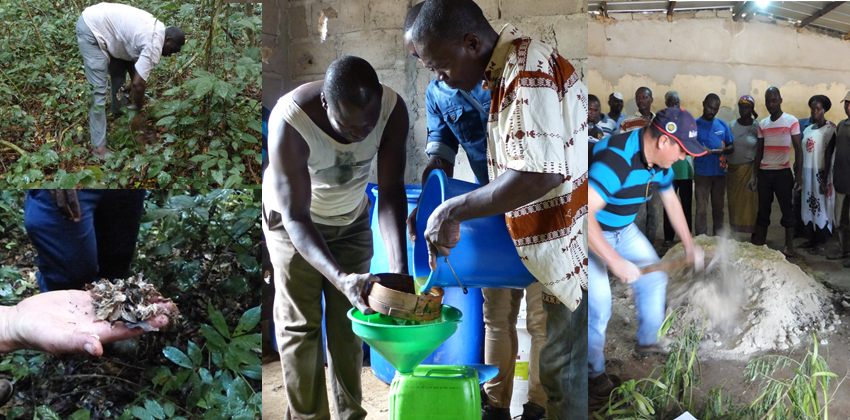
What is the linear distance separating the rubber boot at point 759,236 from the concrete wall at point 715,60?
0.38 meters

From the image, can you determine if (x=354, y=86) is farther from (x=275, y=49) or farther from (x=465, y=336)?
(x=465, y=336)

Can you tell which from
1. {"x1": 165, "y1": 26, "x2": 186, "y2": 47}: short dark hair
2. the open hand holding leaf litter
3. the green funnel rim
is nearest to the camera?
the green funnel rim

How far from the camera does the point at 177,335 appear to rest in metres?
2.41

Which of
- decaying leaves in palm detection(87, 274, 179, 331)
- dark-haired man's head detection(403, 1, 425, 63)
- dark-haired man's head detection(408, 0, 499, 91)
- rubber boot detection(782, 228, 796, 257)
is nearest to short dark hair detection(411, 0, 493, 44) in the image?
dark-haired man's head detection(408, 0, 499, 91)

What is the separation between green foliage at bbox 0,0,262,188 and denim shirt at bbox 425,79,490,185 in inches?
27.1

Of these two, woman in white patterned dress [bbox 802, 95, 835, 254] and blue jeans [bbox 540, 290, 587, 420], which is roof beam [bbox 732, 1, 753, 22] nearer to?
woman in white patterned dress [bbox 802, 95, 835, 254]

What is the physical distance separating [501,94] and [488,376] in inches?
35.2

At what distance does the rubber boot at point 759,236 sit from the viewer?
81.7 inches

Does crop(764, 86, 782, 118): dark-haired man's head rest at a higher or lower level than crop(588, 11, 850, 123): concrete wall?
lower

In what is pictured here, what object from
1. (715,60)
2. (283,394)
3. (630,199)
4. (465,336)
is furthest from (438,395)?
(715,60)

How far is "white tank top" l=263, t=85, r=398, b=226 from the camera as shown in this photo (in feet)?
6.36

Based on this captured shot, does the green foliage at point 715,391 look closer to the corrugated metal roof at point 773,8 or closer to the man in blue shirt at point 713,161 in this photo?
the man in blue shirt at point 713,161

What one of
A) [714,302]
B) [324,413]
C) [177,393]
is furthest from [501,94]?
[177,393]

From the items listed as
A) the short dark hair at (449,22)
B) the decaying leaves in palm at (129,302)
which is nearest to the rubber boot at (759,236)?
the short dark hair at (449,22)
